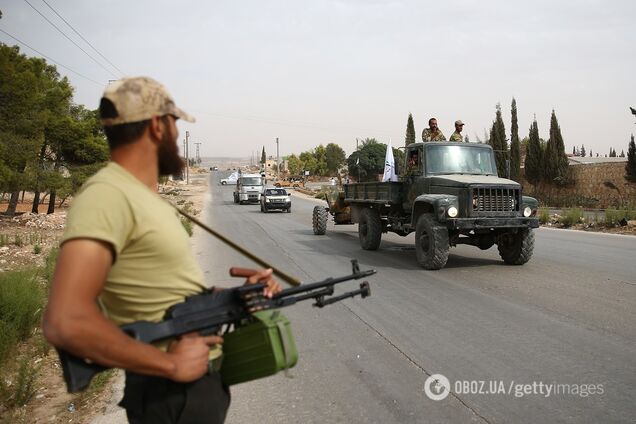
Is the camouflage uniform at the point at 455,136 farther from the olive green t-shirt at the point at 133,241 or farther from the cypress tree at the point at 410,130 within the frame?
the cypress tree at the point at 410,130

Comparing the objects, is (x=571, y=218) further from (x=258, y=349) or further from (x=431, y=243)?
(x=258, y=349)

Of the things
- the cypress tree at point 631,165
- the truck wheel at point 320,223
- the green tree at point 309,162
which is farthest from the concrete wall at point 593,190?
the green tree at point 309,162

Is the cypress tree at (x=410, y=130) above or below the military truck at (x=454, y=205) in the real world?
above

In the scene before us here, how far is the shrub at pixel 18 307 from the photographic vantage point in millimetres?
5750

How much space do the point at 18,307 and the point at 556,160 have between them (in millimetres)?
42082

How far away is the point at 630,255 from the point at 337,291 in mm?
7375

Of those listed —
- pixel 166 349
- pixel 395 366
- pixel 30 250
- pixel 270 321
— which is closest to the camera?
pixel 166 349

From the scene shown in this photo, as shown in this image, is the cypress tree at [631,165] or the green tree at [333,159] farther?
the green tree at [333,159]

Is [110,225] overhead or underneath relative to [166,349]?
overhead

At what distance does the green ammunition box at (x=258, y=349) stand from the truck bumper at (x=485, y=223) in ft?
25.9

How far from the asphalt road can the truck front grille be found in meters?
1.11

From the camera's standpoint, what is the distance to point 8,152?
17.4 metres

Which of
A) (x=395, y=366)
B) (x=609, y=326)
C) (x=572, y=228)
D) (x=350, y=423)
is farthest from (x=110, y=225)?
(x=572, y=228)

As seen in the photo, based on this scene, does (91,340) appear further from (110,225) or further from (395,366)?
(395,366)
